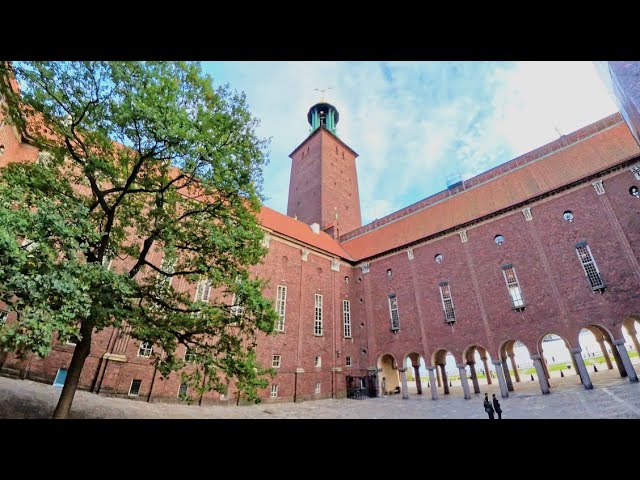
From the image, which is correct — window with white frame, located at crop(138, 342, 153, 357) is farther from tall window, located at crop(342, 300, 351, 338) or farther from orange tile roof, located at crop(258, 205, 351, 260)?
tall window, located at crop(342, 300, 351, 338)

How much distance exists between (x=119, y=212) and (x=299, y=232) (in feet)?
71.4

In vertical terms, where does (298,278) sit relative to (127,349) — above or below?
above

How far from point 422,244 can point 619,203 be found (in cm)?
1302

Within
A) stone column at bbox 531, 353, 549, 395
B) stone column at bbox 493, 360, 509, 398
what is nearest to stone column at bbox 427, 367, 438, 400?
stone column at bbox 493, 360, 509, 398

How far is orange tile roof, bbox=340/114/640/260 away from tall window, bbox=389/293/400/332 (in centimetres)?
488

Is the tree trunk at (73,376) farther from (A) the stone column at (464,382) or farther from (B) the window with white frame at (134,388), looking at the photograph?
(A) the stone column at (464,382)

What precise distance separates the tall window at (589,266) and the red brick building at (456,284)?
8 centimetres

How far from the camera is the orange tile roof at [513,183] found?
2109cm

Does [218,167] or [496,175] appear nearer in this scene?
[218,167]

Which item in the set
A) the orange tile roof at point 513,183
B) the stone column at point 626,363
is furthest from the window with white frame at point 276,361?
the stone column at point 626,363

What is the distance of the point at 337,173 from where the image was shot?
42.9 meters
